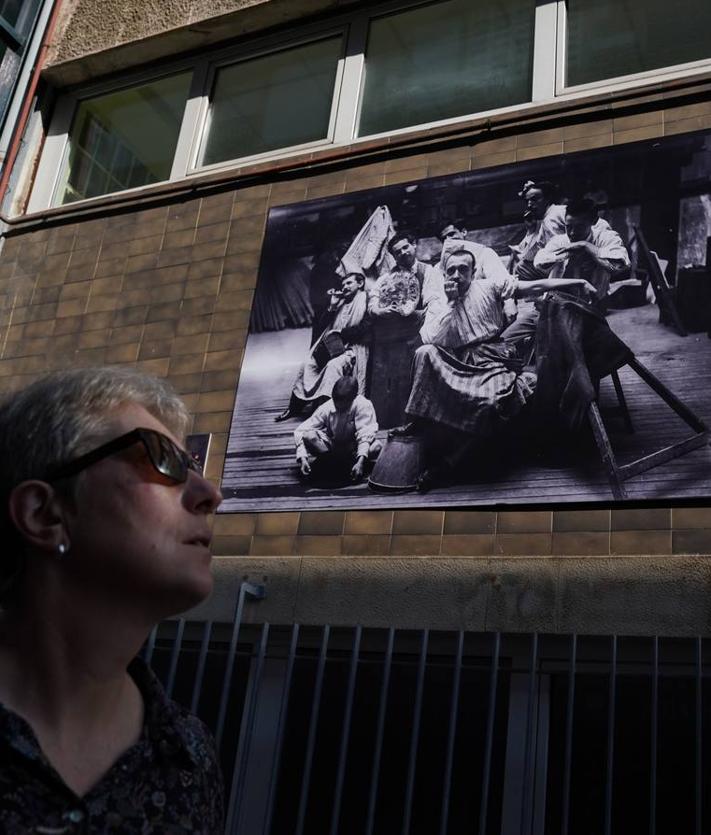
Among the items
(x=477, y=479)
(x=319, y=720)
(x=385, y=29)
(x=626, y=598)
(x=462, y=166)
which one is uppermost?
(x=385, y=29)

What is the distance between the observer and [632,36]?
19.8 ft

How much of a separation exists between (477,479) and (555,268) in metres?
1.32

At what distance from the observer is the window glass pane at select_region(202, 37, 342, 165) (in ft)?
22.9

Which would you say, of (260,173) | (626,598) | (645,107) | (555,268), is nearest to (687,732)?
(626,598)

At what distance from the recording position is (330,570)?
496 cm

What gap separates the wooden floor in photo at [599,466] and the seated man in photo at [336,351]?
10.0 inches

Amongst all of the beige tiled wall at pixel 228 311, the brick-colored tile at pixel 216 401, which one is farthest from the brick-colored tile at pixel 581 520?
the brick-colored tile at pixel 216 401

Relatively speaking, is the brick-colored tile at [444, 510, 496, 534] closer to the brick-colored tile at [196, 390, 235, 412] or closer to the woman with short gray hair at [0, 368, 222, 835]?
the brick-colored tile at [196, 390, 235, 412]

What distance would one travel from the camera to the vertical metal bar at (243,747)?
434 cm

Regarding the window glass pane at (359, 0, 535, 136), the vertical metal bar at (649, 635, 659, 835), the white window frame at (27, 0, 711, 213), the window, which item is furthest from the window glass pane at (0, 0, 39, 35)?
the vertical metal bar at (649, 635, 659, 835)

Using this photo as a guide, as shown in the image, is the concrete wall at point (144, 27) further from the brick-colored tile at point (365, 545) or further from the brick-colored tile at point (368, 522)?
the brick-colored tile at point (365, 545)

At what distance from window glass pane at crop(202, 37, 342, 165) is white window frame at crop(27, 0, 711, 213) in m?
0.07

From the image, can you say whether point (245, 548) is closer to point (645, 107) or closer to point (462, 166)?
point (462, 166)

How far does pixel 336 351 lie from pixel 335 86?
2447mm
